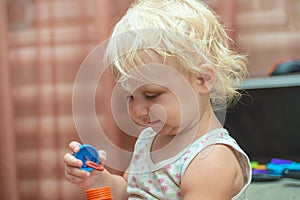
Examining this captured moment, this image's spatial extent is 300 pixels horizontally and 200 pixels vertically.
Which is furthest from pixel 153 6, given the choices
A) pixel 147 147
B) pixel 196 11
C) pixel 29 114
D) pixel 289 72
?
pixel 29 114

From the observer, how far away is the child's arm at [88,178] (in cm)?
75

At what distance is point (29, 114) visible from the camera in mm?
1711

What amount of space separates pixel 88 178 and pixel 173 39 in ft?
0.81

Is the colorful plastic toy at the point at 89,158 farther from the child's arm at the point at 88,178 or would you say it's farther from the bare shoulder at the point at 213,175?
the bare shoulder at the point at 213,175

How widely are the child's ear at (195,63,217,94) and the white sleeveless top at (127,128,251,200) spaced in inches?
Result: 2.7

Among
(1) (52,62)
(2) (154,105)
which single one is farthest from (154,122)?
(1) (52,62)

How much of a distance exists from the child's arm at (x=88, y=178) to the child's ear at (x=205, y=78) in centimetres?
18

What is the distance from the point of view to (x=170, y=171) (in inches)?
30.3

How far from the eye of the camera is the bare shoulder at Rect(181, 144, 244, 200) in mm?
701

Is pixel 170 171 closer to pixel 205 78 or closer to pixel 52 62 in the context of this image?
pixel 205 78

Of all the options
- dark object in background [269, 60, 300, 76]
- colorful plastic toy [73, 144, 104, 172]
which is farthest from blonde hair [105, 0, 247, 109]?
dark object in background [269, 60, 300, 76]

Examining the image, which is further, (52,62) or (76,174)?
(52,62)

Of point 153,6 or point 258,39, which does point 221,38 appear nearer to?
point 153,6

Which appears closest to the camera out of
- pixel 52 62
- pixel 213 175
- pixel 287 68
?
pixel 213 175
